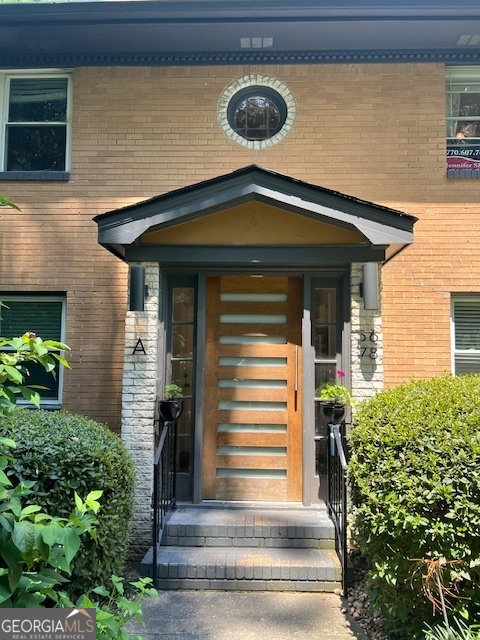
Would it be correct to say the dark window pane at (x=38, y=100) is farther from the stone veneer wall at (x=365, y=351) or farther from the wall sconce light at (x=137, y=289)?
the stone veneer wall at (x=365, y=351)

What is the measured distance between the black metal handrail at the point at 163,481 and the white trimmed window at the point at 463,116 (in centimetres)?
484

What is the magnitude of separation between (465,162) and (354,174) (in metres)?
1.46

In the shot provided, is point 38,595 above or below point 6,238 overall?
below

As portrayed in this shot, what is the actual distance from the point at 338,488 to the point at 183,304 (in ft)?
8.13

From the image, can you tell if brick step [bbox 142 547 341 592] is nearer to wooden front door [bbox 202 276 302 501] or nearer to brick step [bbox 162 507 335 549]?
brick step [bbox 162 507 335 549]

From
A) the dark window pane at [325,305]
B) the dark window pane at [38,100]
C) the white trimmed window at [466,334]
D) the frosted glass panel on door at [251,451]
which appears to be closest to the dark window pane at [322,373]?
the dark window pane at [325,305]

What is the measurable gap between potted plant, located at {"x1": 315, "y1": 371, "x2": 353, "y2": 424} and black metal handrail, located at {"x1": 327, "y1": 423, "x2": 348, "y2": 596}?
0.32 feet

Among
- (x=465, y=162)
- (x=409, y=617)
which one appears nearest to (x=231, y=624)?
(x=409, y=617)

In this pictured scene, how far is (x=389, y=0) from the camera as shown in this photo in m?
5.65

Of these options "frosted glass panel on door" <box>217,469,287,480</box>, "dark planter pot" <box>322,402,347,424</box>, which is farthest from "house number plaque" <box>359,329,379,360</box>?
"frosted glass panel on door" <box>217,469,287,480</box>

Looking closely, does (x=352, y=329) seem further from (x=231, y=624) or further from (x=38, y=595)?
(x=38, y=595)

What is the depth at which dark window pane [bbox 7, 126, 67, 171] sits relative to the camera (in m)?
6.53

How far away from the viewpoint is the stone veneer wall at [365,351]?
4.92 m

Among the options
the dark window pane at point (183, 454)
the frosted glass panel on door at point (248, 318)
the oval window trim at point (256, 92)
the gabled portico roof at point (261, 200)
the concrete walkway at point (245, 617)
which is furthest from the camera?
the oval window trim at point (256, 92)
